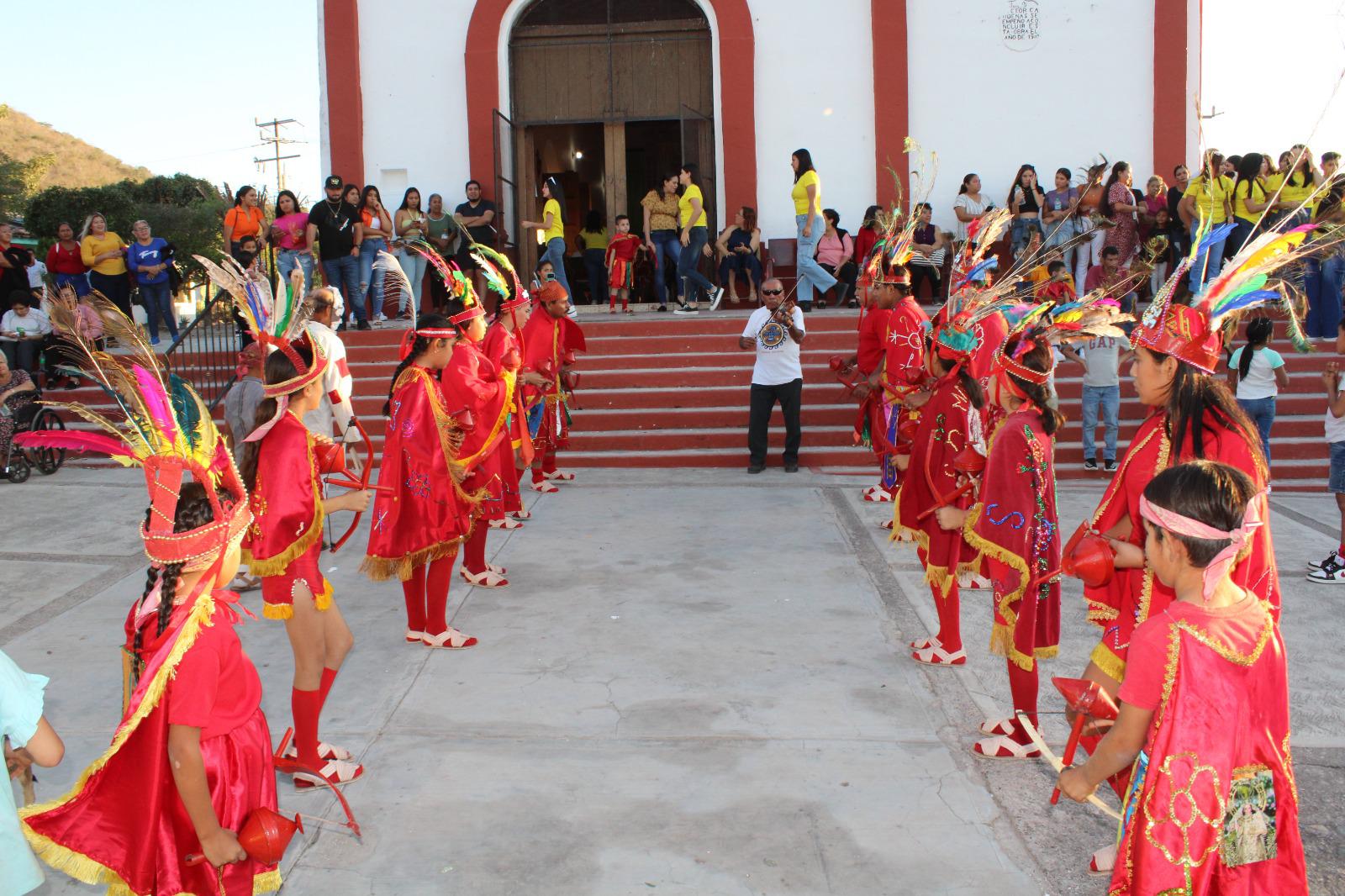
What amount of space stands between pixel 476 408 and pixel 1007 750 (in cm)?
312

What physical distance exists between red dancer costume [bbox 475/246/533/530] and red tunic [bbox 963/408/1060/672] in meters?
3.86

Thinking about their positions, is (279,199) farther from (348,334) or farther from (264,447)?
(264,447)

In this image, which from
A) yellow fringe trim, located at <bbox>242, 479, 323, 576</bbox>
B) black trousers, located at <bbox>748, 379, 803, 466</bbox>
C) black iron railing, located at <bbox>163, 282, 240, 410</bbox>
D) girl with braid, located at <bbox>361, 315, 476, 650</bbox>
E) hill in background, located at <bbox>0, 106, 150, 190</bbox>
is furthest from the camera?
hill in background, located at <bbox>0, 106, 150, 190</bbox>

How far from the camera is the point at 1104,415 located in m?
10.5

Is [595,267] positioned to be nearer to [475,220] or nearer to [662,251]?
[662,251]

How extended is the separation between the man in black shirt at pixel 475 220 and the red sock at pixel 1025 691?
10587mm

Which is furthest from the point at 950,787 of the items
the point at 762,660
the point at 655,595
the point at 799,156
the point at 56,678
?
the point at 799,156

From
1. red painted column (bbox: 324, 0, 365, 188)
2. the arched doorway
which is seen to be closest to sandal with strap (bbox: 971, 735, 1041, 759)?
the arched doorway

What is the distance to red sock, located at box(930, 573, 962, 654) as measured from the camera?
535cm

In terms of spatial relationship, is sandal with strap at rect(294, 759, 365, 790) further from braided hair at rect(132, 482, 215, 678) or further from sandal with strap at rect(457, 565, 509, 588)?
sandal with strap at rect(457, 565, 509, 588)

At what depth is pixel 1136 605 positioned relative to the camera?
11.5 ft

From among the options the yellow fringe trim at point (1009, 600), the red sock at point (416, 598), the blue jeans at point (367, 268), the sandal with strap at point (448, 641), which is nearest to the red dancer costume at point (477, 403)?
the red sock at point (416, 598)

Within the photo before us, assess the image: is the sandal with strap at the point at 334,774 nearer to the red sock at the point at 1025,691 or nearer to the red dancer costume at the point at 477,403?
the red dancer costume at the point at 477,403

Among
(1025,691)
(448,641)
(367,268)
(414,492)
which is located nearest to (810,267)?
(367,268)
